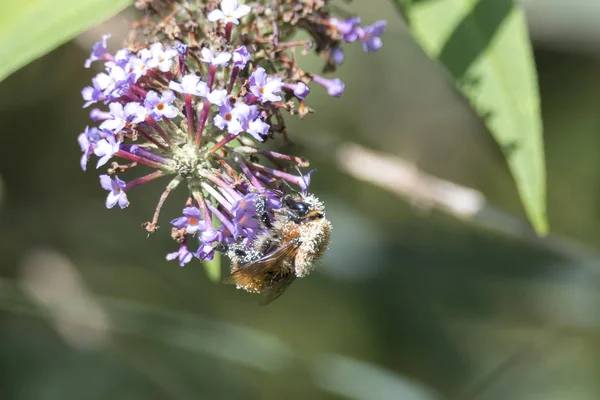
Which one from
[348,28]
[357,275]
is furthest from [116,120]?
[357,275]

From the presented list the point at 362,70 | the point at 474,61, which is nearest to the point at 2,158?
the point at 362,70

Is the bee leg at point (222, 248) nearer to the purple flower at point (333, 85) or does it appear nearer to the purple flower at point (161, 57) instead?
the purple flower at point (161, 57)

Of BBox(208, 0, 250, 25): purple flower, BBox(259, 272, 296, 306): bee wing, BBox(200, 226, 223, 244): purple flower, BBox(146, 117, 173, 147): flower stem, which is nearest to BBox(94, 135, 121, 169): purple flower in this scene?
BBox(146, 117, 173, 147): flower stem

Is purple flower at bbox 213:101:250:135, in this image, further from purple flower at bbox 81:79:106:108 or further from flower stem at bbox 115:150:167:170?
purple flower at bbox 81:79:106:108

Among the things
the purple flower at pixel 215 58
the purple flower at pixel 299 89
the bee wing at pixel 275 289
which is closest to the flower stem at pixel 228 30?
the purple flower at pixel 215 58

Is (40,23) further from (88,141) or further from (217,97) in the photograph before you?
(217,97)

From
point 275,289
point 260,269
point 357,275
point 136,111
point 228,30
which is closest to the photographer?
→ point 136,111
